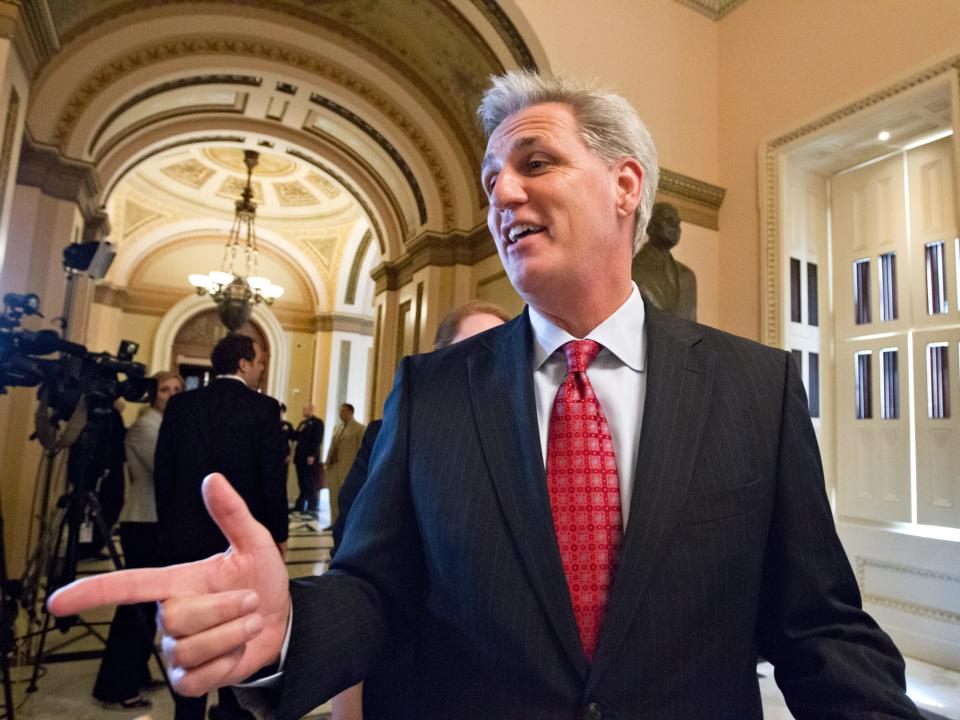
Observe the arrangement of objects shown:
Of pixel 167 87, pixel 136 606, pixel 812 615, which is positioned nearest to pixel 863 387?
pixel 812 615

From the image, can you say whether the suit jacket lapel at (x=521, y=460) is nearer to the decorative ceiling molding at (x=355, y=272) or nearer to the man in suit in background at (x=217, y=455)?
the man in suit in background at (x=217, y=455)

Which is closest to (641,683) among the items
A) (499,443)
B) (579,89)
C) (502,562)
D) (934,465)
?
(502,562)

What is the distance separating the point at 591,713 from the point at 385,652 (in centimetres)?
37

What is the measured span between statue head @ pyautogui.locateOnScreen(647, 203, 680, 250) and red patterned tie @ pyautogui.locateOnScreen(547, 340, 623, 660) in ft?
10.7

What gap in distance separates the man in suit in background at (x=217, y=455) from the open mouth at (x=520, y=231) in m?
2.01

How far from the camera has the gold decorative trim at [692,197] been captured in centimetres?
500

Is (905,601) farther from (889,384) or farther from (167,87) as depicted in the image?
(167,87)

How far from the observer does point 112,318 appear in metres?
12.8

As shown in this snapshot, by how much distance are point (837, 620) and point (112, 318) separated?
47.7 ft

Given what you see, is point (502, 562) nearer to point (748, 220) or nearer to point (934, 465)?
point (934, 465)

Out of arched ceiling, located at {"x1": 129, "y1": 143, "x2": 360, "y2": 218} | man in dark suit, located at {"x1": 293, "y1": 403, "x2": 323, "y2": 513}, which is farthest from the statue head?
arched ceiling, located at {"x1": 129, "y1": 143, "x2": 360, "y2": 218}

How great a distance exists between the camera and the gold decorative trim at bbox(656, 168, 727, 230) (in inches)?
197

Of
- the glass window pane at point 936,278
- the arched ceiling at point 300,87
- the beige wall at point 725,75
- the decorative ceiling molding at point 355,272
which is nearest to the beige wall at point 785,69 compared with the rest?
the beige wall at point 725,75

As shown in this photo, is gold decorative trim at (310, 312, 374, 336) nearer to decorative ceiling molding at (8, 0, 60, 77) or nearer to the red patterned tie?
decorative ceiling molding at (8, 0, 60, 77)
